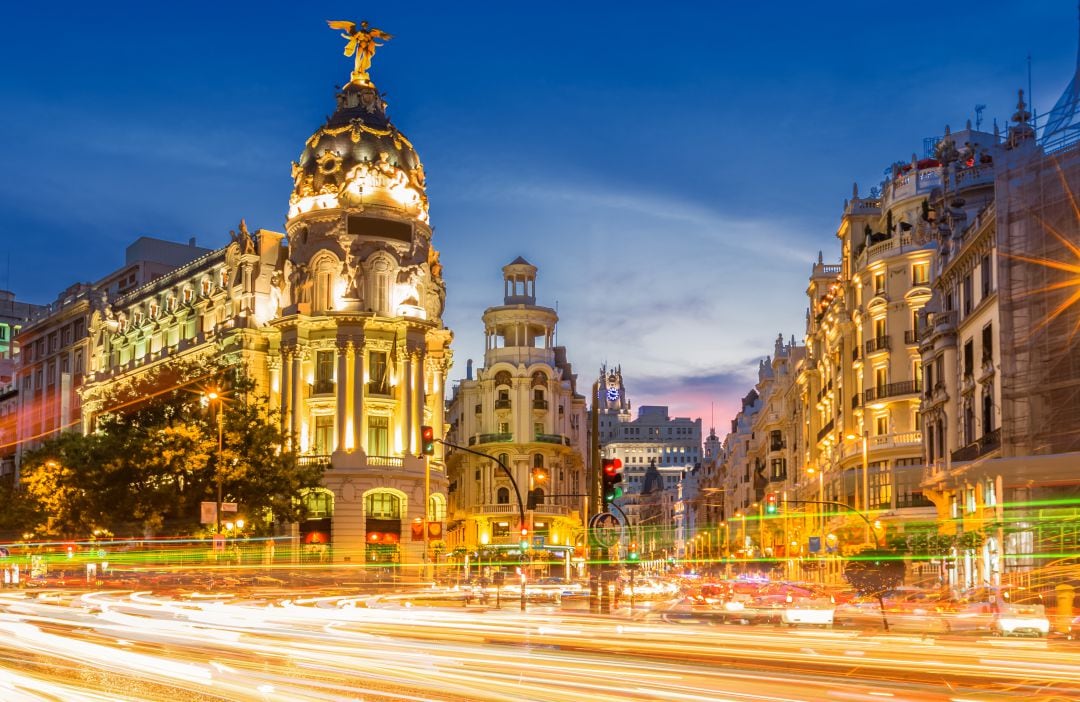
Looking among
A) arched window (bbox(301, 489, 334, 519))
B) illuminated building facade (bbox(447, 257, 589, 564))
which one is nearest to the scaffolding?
arched window (bbox(301, 489, 334, 519))

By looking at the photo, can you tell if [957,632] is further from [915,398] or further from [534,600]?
[915,398]

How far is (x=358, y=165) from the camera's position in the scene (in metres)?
85.6

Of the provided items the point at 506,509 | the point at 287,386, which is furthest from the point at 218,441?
the point at 506,509

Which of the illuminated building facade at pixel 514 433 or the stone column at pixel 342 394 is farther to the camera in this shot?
the illuminated building facade at pixel 514 433

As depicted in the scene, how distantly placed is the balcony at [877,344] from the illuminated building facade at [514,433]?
3903cm

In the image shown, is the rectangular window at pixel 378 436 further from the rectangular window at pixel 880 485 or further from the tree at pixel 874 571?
the tree at pixel 874 571

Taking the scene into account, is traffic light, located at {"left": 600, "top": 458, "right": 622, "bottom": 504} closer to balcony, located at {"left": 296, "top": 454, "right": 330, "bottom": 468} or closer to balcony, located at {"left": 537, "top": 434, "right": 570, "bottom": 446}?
balcony, located at {"left": 296, "top": 454, "right": 330, "bottom": 468}

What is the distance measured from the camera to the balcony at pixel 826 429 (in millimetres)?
85906

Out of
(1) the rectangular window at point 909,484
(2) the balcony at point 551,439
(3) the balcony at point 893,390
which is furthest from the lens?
(2) the balcony at point 551,439

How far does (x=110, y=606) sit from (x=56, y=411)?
8811cm

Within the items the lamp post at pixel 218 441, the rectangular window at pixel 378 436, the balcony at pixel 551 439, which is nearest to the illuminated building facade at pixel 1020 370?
the lamp post at pixel 218 441

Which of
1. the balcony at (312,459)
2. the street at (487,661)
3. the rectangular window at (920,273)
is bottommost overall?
the street at (487,661)

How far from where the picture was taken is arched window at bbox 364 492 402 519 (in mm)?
84188

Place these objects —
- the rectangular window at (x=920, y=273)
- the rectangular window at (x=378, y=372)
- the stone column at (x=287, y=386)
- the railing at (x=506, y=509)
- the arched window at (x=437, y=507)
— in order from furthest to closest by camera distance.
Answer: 1. the railing at (x=506, y=509)
2. the arched window at (x=437, y=507)
3. the rectangular window at (x=378, y=372)
4. the stone column at (x=287, y=386)
5. the rectangular window at (x=920, y=273)
